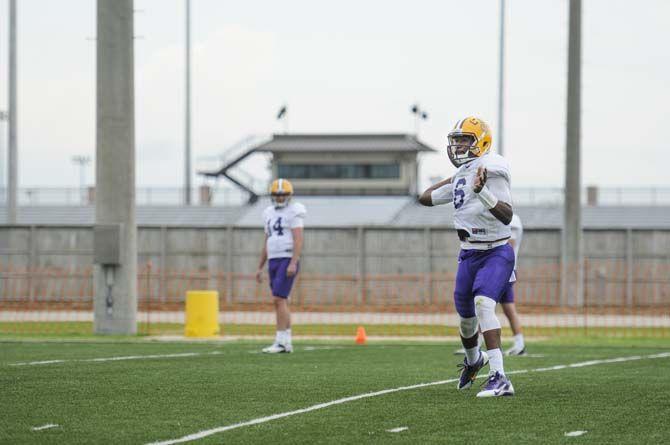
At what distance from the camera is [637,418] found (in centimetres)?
848

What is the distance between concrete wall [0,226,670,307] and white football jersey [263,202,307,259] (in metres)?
14.8

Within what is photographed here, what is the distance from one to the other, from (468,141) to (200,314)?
10.8 m

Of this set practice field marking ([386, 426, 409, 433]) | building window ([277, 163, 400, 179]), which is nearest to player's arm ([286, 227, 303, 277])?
practice field marking ([386, 426, 409, 433])

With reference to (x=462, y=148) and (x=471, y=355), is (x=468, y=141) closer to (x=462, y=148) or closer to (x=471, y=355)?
(x=462, y=148)

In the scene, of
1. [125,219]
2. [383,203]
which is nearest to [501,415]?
[125,219]

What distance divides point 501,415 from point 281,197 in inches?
304

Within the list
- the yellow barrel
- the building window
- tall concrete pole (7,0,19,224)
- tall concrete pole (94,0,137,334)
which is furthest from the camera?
the building window

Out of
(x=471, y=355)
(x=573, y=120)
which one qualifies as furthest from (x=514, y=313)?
(x=573, y=120)

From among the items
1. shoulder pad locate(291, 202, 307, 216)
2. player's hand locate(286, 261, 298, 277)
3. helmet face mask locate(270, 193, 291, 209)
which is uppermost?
helmet face mask locate(270, 193, 291, 209)

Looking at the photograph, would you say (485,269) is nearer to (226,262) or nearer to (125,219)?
(125,219)

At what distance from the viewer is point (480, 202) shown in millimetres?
10148

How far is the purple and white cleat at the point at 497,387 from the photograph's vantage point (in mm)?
9742

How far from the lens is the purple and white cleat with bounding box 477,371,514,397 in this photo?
974 centimetres

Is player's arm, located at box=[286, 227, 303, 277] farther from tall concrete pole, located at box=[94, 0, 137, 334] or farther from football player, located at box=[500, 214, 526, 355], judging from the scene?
tall concrete pole, located at box=[94, 0, 137, 334]
